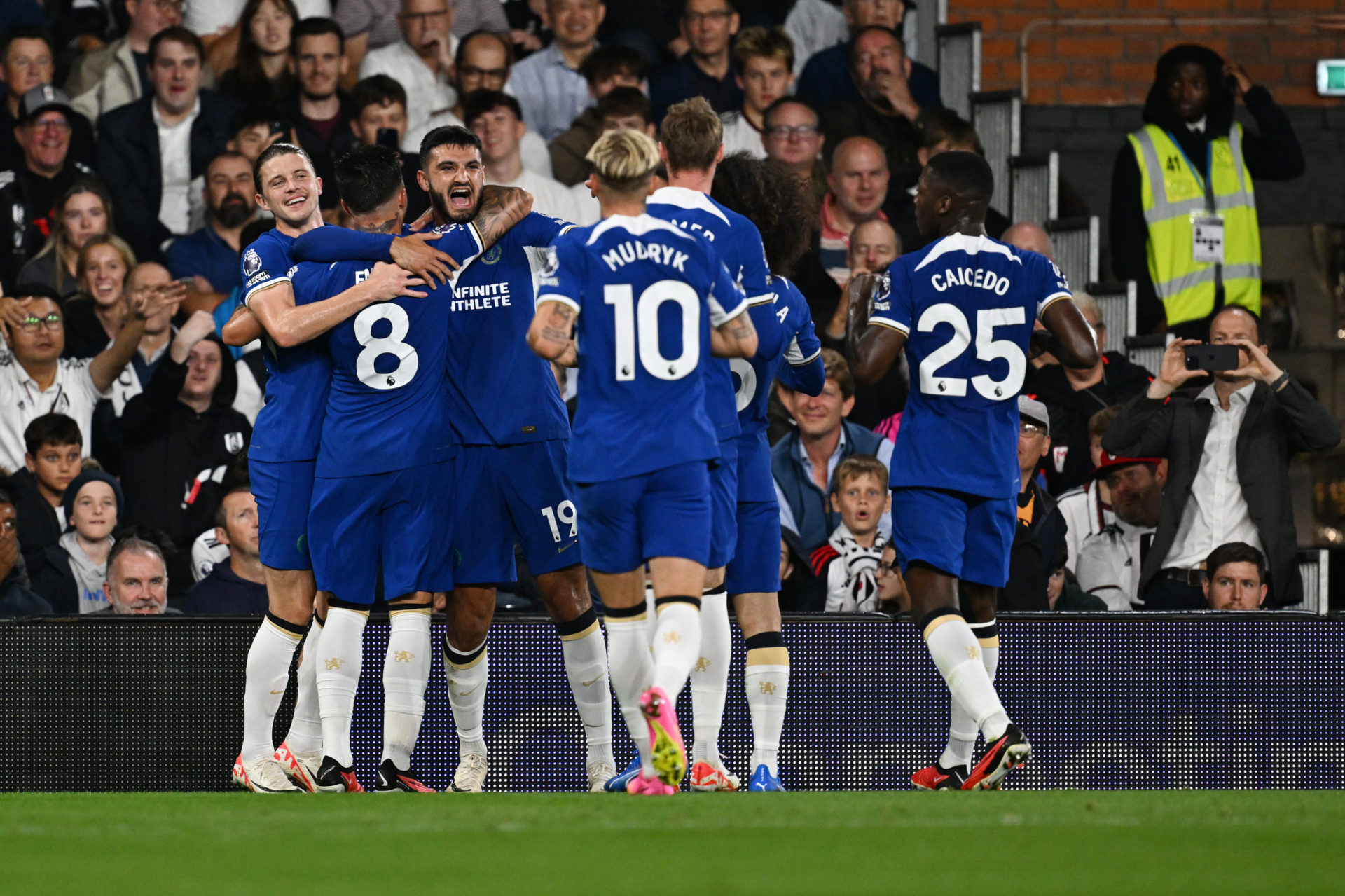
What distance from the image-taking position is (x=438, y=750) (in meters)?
7.26

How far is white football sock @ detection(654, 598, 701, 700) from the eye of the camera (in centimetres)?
518

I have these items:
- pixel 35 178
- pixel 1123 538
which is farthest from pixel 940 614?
pixel 35 178

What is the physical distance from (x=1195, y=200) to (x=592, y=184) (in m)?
6.64

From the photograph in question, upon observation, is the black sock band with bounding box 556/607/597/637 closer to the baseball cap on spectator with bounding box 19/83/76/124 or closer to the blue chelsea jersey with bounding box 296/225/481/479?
the blue chelsea jersey with bounding box 296/225/481/479

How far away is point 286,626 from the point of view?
6332 mm

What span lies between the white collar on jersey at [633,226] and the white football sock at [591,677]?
1475 mm

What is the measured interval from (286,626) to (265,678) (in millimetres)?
191

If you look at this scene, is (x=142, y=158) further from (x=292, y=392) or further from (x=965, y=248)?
(x=965, y=248)

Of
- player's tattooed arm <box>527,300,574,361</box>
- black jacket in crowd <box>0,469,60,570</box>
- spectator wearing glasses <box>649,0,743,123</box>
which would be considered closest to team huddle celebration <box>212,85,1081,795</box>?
player's tattooed arm <box>527,300,574,361</box>

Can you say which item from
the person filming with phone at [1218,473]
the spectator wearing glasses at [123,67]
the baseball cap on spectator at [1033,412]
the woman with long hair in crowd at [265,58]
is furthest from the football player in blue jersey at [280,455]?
the spectator wearing glasses at [123,67]

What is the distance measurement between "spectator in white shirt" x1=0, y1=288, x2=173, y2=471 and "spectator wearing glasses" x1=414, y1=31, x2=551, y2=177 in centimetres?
244

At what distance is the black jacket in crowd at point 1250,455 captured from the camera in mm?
8234

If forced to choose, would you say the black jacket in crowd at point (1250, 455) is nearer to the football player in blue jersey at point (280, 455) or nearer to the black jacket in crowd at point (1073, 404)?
the black jacket in crowd at point (1073, 404)

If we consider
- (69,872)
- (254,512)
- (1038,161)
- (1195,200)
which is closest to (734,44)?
(1038,161)
